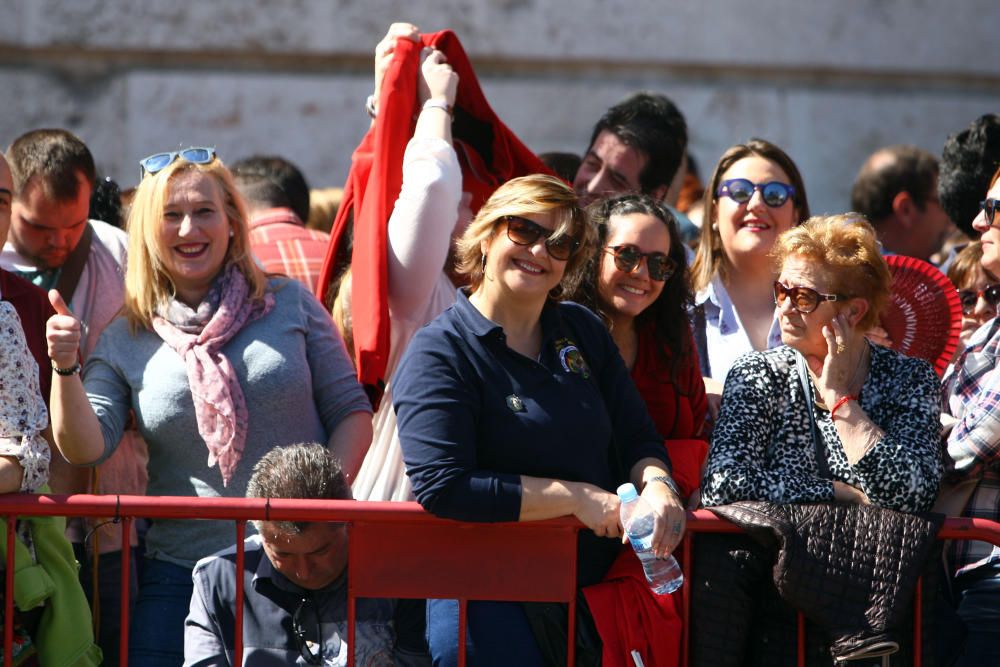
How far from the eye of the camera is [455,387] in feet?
11.6

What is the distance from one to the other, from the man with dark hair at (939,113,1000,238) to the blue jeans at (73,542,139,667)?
3.06 m

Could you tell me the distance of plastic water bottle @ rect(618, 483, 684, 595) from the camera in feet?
11.5

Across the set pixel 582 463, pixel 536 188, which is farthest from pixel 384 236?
pixel 582 463

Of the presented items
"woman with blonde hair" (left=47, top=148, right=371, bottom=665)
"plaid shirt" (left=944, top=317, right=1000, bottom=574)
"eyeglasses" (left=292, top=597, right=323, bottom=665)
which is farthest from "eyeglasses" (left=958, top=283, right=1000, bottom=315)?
"eyeglasses" (left=292, top=597, right=323, bottom=665)

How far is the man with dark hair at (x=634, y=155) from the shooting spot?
522 cm

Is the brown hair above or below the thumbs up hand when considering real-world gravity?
above

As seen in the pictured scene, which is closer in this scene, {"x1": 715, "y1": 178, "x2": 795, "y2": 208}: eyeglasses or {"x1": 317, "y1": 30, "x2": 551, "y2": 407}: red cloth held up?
{"x1": 317, "y1": 30, "x2": 551, "y2": 407}: red cloth held up

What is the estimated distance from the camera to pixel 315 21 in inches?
356

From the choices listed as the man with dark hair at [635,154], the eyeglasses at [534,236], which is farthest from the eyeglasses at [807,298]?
the man with dark hair at [635,154]

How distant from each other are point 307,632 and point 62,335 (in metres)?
0.96

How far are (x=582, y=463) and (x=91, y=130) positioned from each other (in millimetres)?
6176

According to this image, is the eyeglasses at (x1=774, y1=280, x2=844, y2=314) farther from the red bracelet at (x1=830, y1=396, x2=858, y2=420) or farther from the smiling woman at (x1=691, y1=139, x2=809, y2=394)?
the smiling woman at (x1=691, y1=139, x2=809, y2=394)

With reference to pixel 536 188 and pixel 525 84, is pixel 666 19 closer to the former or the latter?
pixel 525 84

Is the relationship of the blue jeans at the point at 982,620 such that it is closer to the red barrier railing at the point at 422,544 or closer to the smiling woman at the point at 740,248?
the red barrier railing at the point at 422,544
